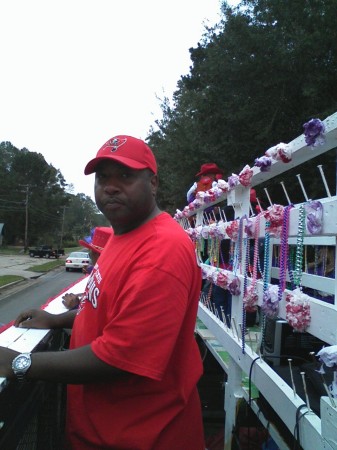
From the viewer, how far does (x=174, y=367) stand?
152 centimetres

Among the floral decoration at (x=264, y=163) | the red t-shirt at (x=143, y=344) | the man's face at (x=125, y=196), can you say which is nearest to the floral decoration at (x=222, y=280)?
the floral decoration at (x=264, y=163)

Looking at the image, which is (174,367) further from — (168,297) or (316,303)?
(316,303)

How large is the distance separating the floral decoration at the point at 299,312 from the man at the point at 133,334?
0.43 meters

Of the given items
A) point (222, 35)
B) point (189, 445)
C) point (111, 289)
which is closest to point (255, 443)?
point (189, 445)

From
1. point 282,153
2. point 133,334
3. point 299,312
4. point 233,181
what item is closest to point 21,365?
point 133,334

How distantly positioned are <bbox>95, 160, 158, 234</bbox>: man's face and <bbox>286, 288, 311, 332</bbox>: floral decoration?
0.71 meters

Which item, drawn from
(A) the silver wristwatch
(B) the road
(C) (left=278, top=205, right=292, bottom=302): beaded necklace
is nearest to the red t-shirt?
(A) the silver wristwatch

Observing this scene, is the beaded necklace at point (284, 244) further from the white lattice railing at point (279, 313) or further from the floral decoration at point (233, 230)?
A: the floral decoration at point (233, 230)

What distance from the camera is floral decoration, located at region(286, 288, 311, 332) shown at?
177 cm

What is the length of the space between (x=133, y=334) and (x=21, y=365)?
0.42 m

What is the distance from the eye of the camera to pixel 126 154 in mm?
1611

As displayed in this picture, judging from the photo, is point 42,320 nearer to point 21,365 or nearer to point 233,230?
point 21,365

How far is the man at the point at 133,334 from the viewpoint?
1.33 meters

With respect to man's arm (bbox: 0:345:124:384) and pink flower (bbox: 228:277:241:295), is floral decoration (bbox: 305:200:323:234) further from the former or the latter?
pink flower (bbox: 228:277:241:295)
